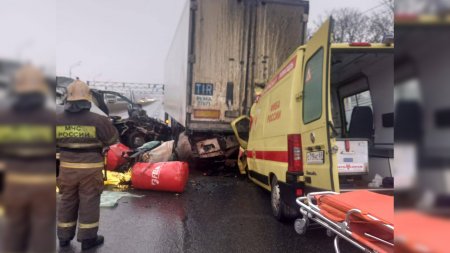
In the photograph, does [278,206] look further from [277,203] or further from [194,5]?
[194,5]

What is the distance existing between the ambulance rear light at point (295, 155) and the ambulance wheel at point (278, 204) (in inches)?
23.3

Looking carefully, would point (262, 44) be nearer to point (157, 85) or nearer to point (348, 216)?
point (348, 216)

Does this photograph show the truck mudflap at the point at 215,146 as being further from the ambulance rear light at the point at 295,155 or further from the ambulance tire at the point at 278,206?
the ambulance rear light at the point at 295,155

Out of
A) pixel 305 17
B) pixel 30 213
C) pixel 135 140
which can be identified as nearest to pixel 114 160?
pixel 135 140

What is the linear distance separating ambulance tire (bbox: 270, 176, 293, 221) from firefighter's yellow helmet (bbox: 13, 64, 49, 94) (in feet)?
13.3

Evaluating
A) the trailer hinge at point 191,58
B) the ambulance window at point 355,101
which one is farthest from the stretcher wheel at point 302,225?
the trailer hinge at point 191,58

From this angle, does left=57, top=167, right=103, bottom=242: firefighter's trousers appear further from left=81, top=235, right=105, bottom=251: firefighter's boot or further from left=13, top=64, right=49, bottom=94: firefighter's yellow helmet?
left=13, top=64, right=49, bottom=94: firefighter's yellow helmet

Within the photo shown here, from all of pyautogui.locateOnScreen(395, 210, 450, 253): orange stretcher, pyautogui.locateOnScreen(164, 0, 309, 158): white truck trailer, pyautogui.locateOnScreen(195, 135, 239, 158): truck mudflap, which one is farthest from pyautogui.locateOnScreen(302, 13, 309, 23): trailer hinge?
pyautogui.locateOnScreen(395, 210, 450, 253): orange stretcher

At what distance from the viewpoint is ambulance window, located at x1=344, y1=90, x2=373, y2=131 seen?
20.1 ft

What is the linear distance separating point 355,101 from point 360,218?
4.46 meters

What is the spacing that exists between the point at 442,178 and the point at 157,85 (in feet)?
116

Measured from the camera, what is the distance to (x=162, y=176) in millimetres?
6527

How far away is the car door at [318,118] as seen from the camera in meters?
3.59

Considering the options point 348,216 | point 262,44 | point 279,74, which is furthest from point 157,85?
point 348,216
